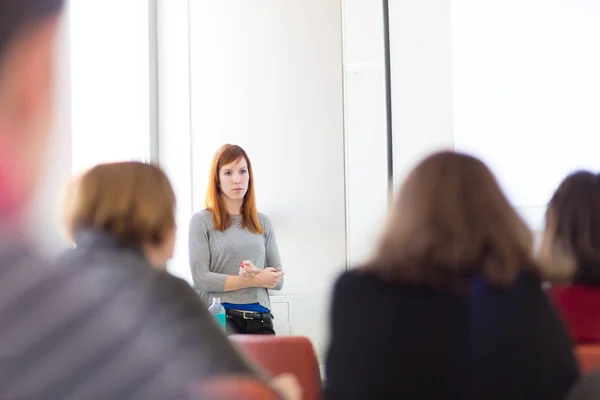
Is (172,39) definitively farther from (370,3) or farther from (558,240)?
(558,240)

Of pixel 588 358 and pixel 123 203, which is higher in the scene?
pixel 123 203

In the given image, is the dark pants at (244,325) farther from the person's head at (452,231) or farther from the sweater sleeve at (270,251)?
the person's head at (452,231)

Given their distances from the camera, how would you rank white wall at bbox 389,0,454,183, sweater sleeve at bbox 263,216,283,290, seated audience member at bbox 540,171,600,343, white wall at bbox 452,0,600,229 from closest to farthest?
seated audience member at bbox 540,171,600,343 → white wall at bbox 452,0,600,229 → sweater sleeve at bbox 263,216,283,290 → white wall at bbox 389,0,454,183

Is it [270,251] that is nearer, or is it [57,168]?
[270,251]

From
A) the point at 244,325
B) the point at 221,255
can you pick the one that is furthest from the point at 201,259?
the point at 244,325

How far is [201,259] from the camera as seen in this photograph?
3643mm

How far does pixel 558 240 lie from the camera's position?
234 cm

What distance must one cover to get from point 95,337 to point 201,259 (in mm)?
2136

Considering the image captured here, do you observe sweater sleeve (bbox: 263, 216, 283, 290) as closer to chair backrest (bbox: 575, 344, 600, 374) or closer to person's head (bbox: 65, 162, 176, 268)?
person's head (bbox: 65, 162, 176, 268)

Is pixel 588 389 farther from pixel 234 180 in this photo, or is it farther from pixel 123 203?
pixel 234 180

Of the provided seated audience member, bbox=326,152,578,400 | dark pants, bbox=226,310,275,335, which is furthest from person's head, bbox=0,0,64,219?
seated audience member, bbox=326,152,578,400

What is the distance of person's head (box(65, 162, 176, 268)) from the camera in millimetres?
1807

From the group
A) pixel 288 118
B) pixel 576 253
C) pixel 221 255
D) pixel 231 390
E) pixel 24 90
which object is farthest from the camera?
pixel 288 118

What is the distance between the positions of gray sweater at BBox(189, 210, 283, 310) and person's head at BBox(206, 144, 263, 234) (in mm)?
40
